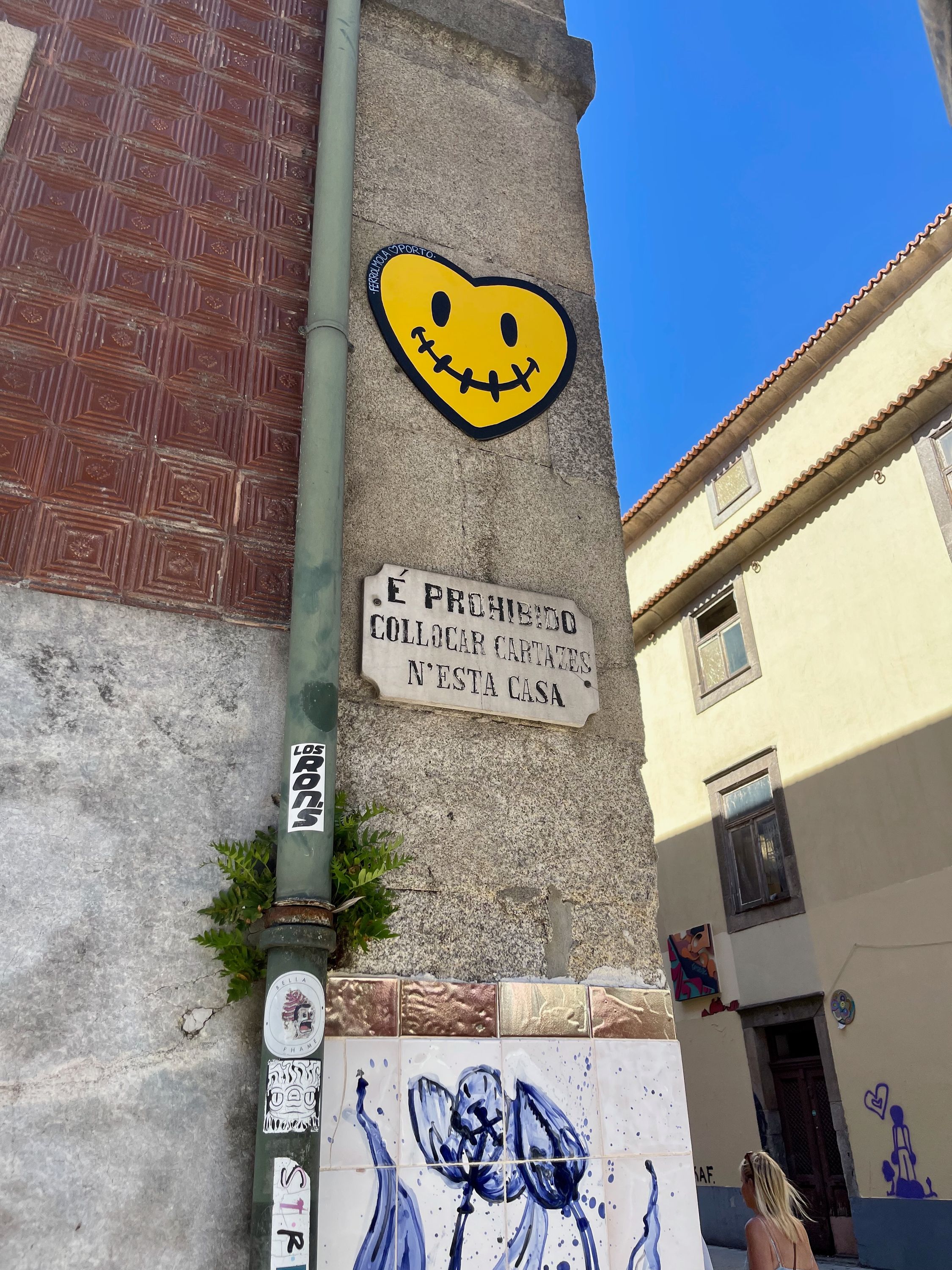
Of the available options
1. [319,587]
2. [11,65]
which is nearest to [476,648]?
[319,587]

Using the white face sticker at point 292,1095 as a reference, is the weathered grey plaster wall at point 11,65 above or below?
above

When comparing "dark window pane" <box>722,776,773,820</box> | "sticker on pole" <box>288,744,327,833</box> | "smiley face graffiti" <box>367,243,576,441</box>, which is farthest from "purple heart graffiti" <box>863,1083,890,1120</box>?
"sticker on pole" <box>288,744,327,833</box>

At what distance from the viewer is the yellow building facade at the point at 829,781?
30.5 ft

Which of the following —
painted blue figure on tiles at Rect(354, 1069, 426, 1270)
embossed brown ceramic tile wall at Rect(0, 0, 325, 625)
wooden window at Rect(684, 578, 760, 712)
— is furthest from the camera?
wooden window at Rect(684, 578, 760, 712)

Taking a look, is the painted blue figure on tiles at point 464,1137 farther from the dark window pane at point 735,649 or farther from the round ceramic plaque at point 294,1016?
the dark window pane at point 735,649

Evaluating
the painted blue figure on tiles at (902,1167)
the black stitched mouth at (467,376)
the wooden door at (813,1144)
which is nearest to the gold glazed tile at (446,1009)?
the black stitched mouth at (467,376)

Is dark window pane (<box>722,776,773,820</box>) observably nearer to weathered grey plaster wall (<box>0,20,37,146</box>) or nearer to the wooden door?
the wooden door

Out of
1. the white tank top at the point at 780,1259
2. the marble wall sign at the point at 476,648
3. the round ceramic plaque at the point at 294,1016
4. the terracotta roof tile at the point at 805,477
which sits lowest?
the white tank top at the point at 780,1259

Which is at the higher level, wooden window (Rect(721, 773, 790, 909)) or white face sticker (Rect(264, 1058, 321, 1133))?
wooden window (Rect(721, 773, 790, 909))

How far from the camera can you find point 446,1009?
295 cm

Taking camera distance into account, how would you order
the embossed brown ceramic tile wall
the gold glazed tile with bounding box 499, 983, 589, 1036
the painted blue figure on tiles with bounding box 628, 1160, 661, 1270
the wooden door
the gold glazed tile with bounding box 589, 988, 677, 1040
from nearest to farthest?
the painted blue figure on tiles with bounding box 628, 1160, 661, 1270
the gold glazed tile with bounding box 499, 983, 589, 1036
the gold glazed tile with bounding box 589, 988, 677, 1040
the embossed brown ceramic tile wall
the wooden door

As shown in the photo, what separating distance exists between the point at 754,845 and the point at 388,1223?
10.0m

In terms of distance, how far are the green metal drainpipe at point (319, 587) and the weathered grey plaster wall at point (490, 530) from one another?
0.97 feet

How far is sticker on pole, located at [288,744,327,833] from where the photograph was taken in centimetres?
274
